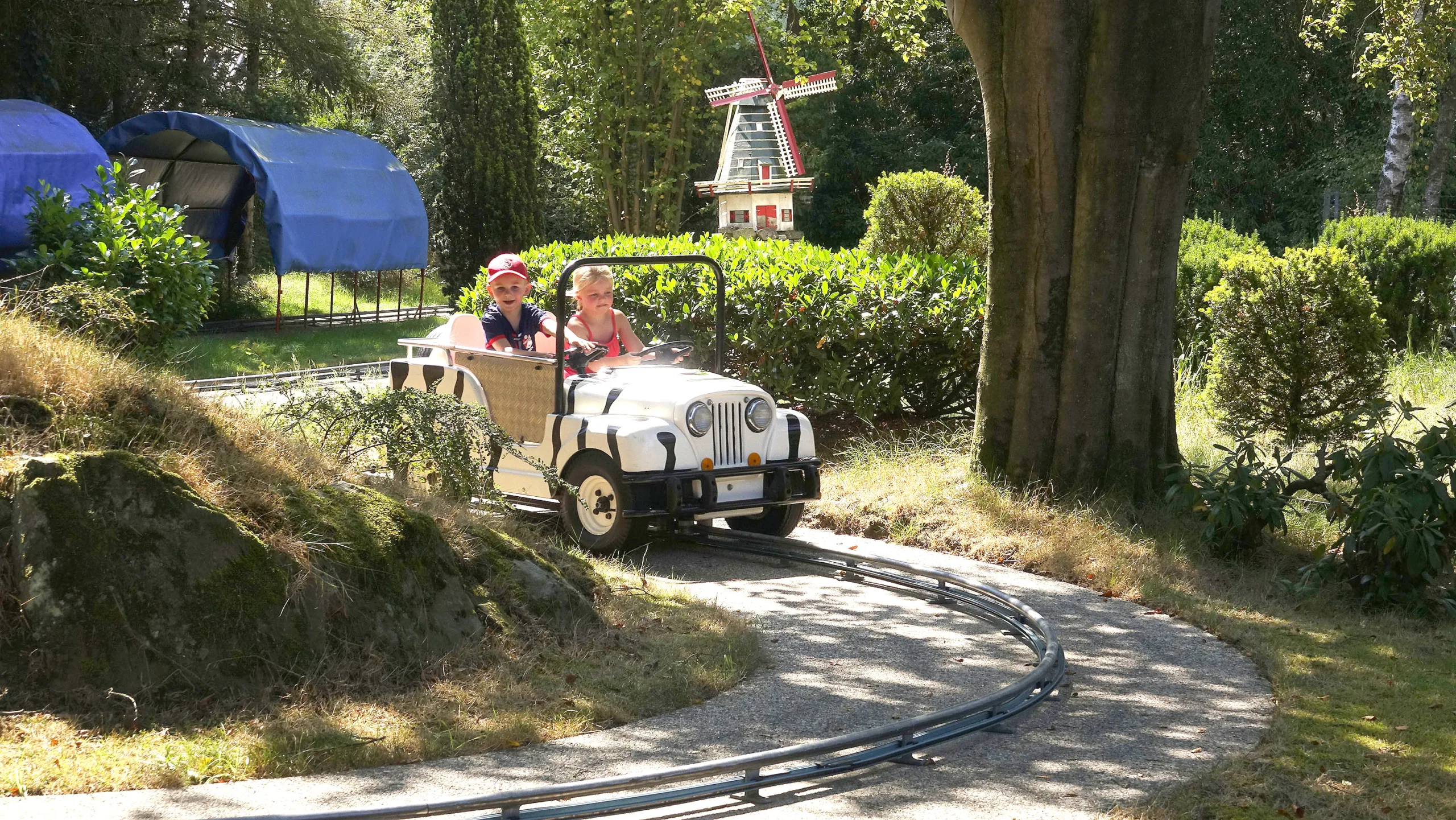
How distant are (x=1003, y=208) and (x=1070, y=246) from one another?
0.58m

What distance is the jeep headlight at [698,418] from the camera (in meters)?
8.87

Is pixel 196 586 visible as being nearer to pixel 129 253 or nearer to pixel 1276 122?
pixel 129 253

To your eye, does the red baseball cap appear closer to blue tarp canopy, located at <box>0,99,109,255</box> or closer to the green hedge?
the green hedge

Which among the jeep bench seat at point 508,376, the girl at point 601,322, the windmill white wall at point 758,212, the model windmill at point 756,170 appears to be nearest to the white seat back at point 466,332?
the jeep bench seat at point 508,376

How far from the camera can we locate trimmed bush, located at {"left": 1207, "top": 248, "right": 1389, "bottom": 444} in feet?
37.0

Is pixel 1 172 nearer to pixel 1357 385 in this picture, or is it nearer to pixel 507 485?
pixel 507 485

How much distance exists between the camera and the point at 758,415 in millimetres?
9172

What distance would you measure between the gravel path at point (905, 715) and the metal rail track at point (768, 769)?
0.07 meters

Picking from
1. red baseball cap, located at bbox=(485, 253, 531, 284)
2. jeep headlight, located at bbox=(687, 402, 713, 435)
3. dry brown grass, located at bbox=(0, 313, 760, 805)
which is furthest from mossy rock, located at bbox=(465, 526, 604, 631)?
red baseball cap, located at bbox=(485, 253, 531, 284)

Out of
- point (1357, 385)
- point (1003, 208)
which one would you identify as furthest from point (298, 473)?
point (1357, 385)

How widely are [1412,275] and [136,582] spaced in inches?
605

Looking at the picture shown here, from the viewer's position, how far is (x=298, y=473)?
6332 millimetres

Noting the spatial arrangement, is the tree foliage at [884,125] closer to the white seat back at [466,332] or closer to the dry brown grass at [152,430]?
the white seat back at [466,332]

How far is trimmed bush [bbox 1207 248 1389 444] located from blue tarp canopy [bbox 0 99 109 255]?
14.1m
